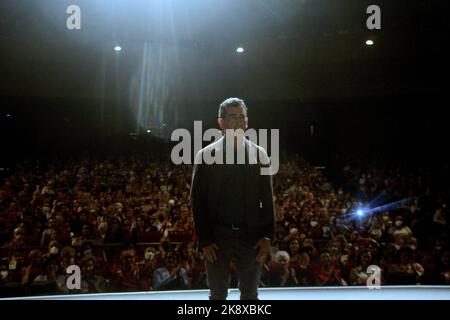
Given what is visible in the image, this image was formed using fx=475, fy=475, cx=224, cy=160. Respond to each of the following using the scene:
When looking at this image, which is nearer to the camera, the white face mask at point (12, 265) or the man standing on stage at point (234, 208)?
the man standing on stage at point (234, 208)

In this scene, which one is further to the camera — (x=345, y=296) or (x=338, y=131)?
(x=338, y=131)

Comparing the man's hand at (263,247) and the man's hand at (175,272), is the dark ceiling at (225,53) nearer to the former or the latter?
the man's hand at (175,272)

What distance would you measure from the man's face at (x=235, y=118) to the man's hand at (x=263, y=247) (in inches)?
18.6

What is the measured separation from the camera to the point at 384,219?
5.92 metres

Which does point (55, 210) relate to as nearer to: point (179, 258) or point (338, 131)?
point (179, 258)

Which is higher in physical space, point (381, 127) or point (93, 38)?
point (93, 38)

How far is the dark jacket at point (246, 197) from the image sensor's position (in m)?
1.94

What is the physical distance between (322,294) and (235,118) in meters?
1.67

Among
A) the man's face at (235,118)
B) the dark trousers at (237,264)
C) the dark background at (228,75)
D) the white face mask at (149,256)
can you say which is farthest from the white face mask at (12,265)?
the dark background at (228,75)

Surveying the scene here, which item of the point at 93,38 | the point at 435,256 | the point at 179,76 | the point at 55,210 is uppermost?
the point at 93,38

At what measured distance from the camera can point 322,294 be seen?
10.2 feet

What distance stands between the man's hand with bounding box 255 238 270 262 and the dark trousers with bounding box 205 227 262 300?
2cm
